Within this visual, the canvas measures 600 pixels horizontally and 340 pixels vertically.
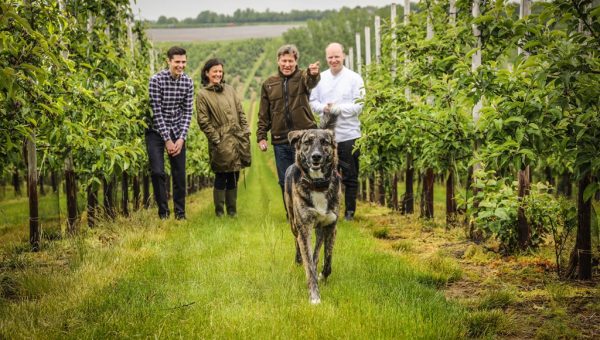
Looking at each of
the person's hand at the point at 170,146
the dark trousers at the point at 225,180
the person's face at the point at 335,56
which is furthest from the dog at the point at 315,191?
the dark trousers at the point at 225,180

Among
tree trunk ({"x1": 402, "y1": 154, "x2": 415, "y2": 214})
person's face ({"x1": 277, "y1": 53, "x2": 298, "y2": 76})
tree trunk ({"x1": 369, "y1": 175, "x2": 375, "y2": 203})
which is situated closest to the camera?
person's face ({"x1": 277, "y1": 53, "x2": 298, "y2": 76})

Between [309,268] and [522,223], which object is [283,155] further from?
[309,268]

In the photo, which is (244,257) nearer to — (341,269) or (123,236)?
(341,269)

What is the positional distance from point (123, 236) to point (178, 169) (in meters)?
2.21

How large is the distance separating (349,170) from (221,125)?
2377 millimetres

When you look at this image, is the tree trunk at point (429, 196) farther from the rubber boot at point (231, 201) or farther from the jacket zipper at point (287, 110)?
the rubber boot at point (231, 201)

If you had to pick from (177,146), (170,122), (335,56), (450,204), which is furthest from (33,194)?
(450,204)

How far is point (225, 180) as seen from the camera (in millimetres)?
9180

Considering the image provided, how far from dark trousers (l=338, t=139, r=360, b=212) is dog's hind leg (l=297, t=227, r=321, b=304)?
4.04 metres

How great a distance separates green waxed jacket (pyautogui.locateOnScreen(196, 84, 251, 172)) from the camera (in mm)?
8719

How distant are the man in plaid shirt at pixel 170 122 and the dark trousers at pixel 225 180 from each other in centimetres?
70

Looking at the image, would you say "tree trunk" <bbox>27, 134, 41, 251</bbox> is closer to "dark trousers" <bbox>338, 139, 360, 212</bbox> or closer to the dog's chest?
the dog's chest

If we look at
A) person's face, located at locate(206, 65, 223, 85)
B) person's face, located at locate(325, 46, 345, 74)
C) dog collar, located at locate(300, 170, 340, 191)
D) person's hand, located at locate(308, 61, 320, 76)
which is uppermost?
person's face, located at locate(325, 46, 345, 74)

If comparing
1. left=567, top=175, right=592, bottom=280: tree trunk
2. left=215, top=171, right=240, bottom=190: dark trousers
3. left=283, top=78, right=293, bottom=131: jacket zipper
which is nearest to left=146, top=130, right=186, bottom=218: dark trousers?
left=215, top=171, right=240, bottom=190: dark trousers
